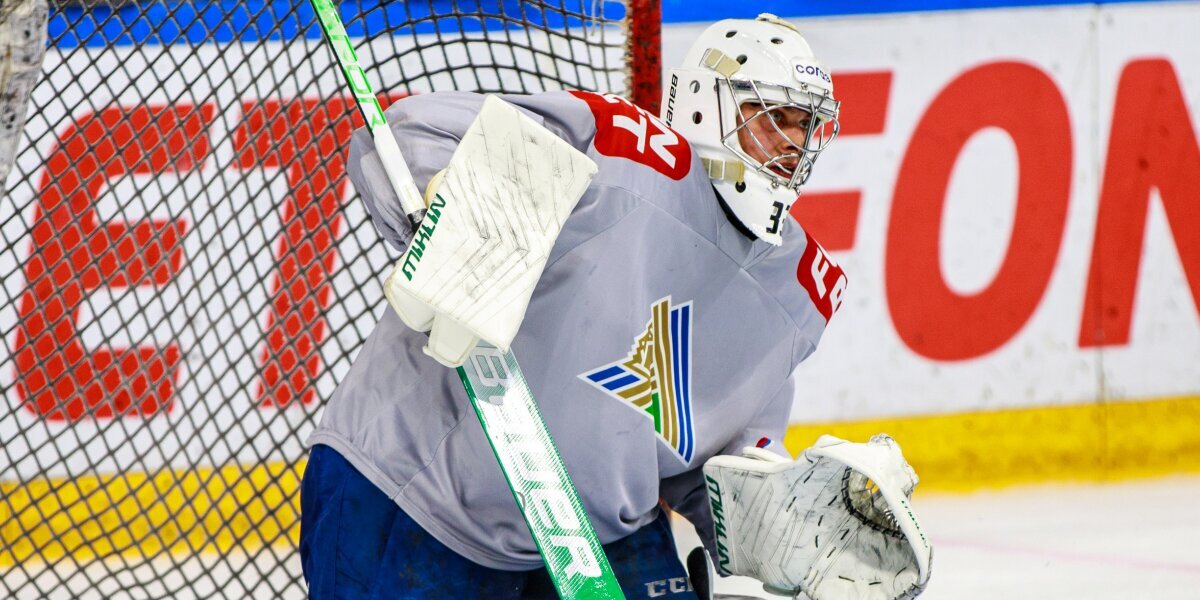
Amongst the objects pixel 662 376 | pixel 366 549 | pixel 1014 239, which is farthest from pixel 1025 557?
pixel 366 549

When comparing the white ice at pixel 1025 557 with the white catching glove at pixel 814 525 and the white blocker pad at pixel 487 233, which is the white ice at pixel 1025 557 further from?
the white blocker pad at pixel 487 233

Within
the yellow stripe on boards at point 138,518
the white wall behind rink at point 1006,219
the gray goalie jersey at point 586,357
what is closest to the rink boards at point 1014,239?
the white wall behind rink at point 1006,219

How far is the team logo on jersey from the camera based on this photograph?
5.59 feet

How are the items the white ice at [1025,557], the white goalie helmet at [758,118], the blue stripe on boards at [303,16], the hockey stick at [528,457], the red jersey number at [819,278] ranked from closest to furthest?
the hockey stick at [528,457], the white goalie helmet at [758,118], the red jersey number at [819,278], the blue stripe on boards at [303,16], the white ice at [1025,557]

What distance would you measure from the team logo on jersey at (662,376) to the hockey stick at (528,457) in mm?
151

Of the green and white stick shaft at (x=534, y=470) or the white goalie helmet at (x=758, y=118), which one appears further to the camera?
the white goalie helmet at (x=758, y=118)

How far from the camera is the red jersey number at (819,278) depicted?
6.19 ft

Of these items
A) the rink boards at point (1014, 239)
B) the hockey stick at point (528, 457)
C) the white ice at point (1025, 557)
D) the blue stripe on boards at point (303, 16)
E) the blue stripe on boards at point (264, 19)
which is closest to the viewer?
the hockey stick at point (528, 457)

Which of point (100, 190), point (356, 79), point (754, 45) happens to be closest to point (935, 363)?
point (754, 45)

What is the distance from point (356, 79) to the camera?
1.52 m

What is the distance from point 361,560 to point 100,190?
5.26 ft

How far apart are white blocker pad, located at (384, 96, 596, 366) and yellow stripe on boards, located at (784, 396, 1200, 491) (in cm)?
213

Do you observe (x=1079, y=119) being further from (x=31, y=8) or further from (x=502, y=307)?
(x=31, y=8)

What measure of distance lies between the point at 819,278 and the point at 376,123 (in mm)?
720
